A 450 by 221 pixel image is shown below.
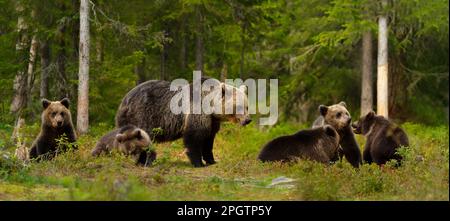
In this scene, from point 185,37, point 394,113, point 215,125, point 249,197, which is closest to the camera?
point 249,197

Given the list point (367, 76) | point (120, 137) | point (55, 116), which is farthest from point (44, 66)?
point (120, 137)

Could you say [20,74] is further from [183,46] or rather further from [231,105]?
[231,105]

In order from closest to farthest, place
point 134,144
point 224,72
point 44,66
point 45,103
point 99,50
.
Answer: point 134,144 < point 45,103 < point 44,66 < point 224,72 < point 99,50

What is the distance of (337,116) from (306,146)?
1.38 meters

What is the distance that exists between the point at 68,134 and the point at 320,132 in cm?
505

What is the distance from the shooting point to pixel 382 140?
1399 cm

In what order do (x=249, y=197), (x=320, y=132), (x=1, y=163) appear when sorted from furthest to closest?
(x=320, y=132), (x=1, y=163), (x=249, y=197)

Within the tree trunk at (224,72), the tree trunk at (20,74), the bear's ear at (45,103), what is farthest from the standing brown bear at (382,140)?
the tree trunk at (224,72)

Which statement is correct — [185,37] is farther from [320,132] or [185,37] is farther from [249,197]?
[249,197]

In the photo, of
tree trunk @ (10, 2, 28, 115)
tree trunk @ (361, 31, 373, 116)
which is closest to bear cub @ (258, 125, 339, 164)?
tree trunk @ (361, 31, 373, 116)

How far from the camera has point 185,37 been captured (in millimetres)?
27594

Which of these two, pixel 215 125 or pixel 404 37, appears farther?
pixel 404 37

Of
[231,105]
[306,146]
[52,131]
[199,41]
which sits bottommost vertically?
[306,146]

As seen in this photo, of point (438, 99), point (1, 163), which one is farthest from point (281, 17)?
point (1, 163)
